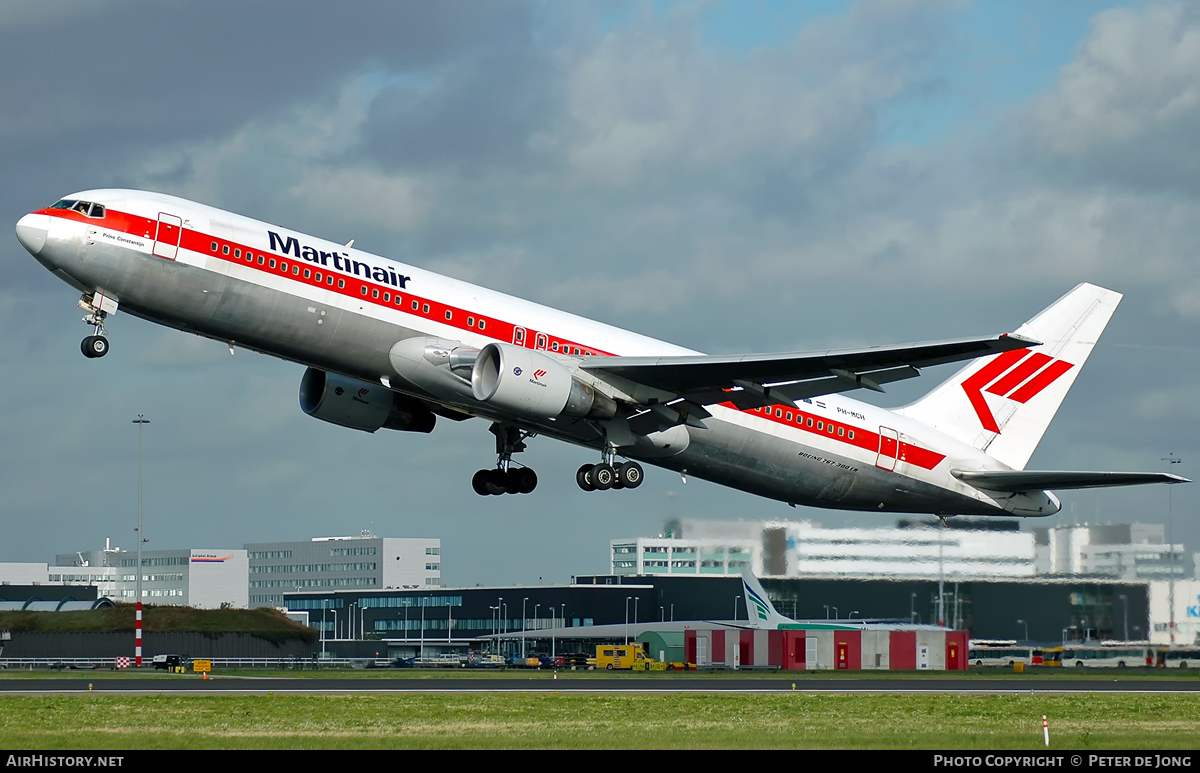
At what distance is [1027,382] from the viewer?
46656mm

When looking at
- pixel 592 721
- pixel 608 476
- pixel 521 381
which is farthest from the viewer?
pixel 608 476

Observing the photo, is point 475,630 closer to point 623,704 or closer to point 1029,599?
point 1029,599

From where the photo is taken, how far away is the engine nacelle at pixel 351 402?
40.5 meters

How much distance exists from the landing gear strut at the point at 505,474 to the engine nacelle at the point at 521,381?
6592 millimetres

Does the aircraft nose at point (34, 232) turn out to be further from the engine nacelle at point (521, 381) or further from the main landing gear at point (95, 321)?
the engine nacelle at point (521, 381)

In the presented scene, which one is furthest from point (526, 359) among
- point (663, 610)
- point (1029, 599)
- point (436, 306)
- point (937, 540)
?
point (663, 610)

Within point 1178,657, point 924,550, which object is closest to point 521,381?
point 924,550

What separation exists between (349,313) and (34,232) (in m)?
7.41

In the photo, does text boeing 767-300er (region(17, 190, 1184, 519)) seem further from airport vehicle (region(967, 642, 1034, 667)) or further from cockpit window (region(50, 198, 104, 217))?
airport vehicle (region(967, 642, 1034, 667))

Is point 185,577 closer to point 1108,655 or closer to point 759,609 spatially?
point 759,609

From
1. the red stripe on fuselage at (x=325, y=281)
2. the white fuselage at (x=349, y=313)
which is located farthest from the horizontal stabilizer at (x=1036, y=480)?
the red stripe on fuselage at (x=325, y=281)

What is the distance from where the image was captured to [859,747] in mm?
25766

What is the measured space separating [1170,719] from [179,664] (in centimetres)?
4274

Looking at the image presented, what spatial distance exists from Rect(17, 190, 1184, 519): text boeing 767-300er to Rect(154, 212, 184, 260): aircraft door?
4 centimetres
